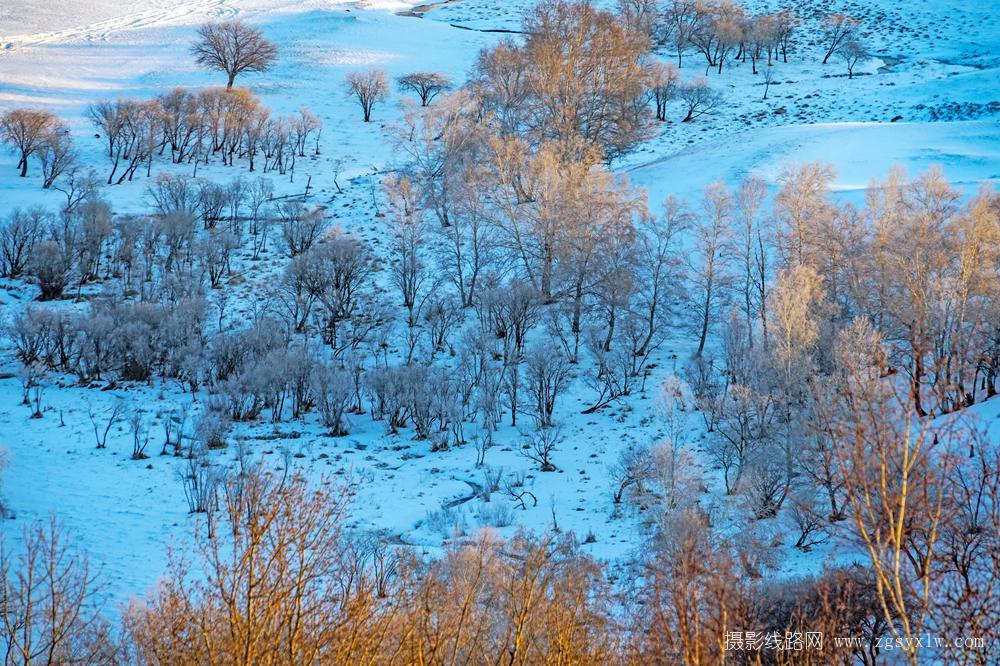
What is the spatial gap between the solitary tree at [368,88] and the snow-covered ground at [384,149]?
48.8 inches

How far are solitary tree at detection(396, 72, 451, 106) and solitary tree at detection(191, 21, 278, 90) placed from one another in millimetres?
12167

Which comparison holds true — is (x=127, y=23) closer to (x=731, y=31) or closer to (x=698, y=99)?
(x=698, y=99)

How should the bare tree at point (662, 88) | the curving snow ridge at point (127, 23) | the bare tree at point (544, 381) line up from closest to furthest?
the bare tree at point (544, 381) → the bare tree at point (662, 88) → the curving snow ridge at point (127, 23)

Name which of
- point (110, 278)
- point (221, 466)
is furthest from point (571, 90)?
point (221, 466)

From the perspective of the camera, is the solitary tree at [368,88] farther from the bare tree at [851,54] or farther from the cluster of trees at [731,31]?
the bare tree at [851,54]

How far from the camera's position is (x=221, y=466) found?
79.6 ft

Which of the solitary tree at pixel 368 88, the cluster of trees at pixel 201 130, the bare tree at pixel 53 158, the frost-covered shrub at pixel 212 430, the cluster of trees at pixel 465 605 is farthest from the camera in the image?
the solitary tree at pixel 368 88

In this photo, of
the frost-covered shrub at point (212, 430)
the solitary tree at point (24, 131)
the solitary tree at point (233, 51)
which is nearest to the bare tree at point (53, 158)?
the solitary tree at point (24, 131)

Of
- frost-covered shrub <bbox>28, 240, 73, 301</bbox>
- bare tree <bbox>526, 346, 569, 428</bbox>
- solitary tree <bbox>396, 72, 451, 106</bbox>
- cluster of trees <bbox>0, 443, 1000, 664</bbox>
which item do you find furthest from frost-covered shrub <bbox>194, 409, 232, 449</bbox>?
solitary tree <bbox>396, 72, 451, 106</bbox>

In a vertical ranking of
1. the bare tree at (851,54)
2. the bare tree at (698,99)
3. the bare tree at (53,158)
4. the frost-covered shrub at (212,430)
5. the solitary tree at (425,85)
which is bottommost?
the frost-covered shrub at (212,430)

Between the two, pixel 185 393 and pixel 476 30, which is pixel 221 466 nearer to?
pixel 185 393

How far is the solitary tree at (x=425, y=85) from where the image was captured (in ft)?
207

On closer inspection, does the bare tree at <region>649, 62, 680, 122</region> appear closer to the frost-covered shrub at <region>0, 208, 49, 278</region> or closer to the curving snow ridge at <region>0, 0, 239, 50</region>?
the frost-covered shrub at <region>0, 208, 49, 278</region>

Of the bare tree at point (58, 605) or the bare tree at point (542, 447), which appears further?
the bare tree at point (542, 447)
